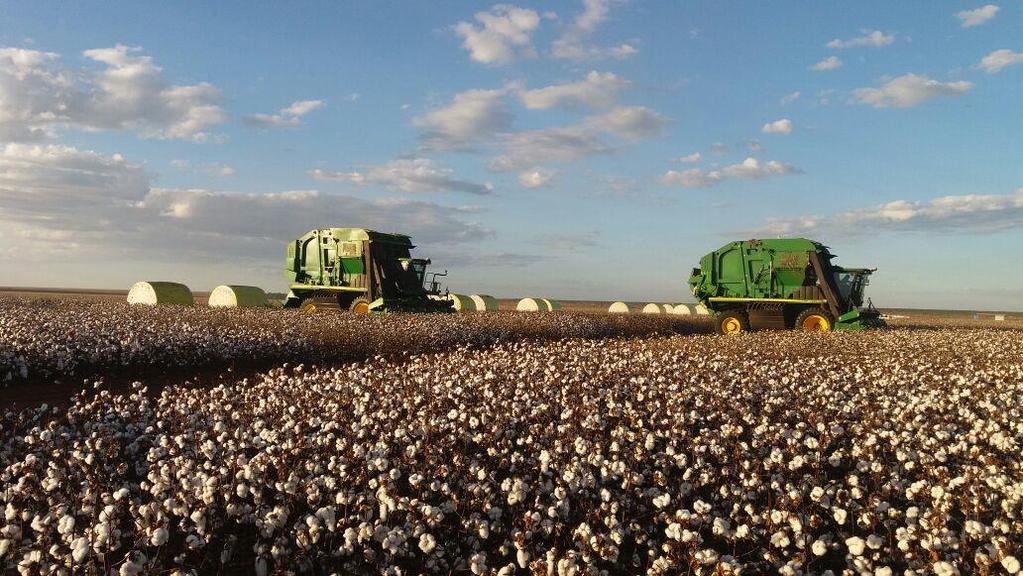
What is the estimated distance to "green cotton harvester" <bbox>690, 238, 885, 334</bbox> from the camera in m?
23.5

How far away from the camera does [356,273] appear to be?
87.3ft

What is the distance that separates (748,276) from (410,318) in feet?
41.0

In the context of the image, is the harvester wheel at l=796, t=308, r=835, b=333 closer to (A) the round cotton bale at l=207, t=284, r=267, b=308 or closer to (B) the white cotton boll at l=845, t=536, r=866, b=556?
(B) the white cotton boll at l=845, t=536, r=866, b=556

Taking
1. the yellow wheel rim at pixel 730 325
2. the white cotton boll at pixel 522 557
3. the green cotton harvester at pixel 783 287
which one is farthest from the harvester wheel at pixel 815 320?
the white cotton boll at pixel 522 557

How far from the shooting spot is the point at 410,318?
21.2m

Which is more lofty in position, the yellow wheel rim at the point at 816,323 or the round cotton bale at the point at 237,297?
the round cotton bale at the point at 237,297

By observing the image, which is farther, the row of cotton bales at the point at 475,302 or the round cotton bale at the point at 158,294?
the row of cotton bales at the point at 475,302

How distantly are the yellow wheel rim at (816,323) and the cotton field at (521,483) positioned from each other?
50.4ft

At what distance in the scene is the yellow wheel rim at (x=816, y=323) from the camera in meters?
23.2

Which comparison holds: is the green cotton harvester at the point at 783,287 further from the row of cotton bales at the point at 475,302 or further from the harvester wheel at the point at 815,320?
the row of cotton bales at the point at 475,302

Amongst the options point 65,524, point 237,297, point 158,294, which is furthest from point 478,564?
point 158,294

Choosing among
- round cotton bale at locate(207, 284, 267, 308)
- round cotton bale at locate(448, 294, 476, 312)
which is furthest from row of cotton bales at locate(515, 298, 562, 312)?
round cotton bale at locate(207, 284, 267, 308)

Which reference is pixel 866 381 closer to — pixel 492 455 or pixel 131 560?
pixel 492 455

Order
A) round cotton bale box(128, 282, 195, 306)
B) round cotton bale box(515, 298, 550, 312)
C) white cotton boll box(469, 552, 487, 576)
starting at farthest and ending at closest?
1. round cotton bale box(515, 298, 550, 312)
2. round cotton bale box(128, 282, 195, 306)
3. white cotton boll box(469, 552, 487, 576)
